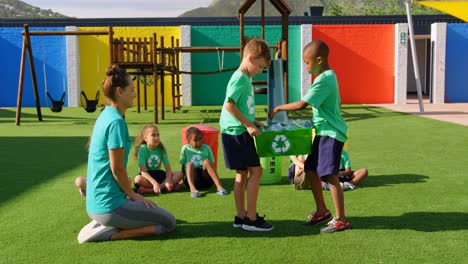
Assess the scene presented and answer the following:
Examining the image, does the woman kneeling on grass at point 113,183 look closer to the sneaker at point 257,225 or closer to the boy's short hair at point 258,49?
the sneaker at point 257,225

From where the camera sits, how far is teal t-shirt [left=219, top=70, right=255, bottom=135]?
4797 millimetres

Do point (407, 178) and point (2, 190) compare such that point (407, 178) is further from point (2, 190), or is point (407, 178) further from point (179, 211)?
point (2, 190)

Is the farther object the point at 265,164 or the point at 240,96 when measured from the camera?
the point at 265,164

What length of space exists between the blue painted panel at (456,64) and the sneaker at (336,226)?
19.7 metres

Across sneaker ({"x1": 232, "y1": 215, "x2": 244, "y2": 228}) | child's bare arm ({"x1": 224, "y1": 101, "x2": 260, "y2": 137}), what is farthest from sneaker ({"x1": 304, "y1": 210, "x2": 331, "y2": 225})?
child's bare arm ({"x1": 224, "y1": 101, "x2": 260, "y2": 137})

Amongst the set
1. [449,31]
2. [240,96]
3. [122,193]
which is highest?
[449,31]

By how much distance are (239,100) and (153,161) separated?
2073 mm

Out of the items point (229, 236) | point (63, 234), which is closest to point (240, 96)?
point (229, 236)

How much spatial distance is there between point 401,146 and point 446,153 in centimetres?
109

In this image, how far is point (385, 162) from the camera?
8414 millimetres

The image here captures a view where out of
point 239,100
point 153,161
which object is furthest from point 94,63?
point 239,100

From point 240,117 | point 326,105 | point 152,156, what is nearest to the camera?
point 240,117

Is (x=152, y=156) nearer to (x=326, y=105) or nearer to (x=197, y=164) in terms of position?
(x=197, y=164)

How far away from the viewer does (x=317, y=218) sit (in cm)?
506
